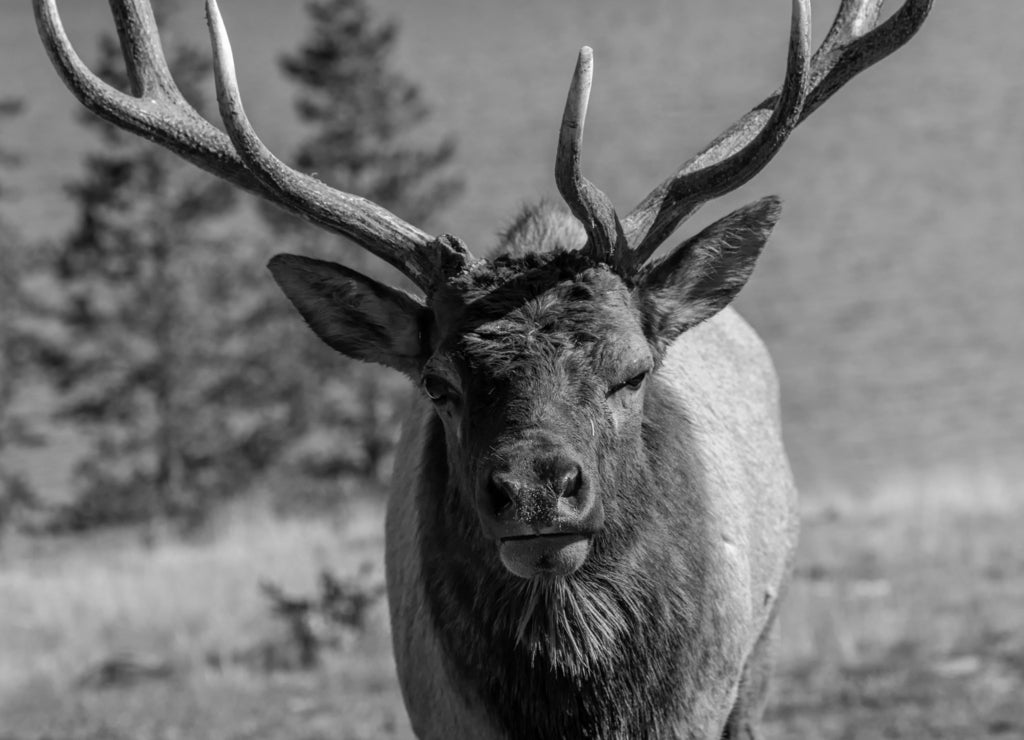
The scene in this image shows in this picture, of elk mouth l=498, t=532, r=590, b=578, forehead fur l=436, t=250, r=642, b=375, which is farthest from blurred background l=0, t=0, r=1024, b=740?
elk mouth l=498, t=532, r=590, b=578

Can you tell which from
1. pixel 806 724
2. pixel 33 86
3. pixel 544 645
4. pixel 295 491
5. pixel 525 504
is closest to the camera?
pixel 525 504

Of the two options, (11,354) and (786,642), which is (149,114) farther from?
(11,354)

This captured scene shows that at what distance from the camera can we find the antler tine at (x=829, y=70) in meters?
5.50

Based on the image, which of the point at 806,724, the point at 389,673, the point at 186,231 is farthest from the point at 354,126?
the point at 806,724

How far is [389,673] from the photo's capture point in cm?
1068

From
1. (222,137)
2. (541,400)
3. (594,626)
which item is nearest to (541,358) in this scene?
(541,400)

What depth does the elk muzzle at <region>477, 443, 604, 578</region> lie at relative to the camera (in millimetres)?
4430

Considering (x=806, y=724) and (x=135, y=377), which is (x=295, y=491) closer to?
(x=135, y=377)

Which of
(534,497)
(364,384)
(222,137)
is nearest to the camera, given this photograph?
(534,497)

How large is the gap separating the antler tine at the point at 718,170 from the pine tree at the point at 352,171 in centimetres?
2448

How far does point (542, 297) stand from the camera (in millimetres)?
4996

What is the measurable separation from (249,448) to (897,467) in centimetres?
1434

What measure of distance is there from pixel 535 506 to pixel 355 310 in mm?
1428

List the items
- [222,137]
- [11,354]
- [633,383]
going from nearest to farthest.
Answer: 1. [633,383]
2. [222,137]
3. [11,354]
